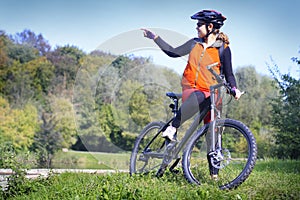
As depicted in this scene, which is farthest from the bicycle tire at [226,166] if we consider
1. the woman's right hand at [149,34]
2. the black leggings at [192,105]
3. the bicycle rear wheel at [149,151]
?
the woman's right hand at [149,34]

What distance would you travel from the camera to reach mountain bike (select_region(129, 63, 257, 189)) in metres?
4.43

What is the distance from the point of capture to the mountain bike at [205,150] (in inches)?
174

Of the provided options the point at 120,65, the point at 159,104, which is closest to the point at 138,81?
the point at 120,65

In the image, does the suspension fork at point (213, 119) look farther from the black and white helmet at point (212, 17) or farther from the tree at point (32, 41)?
the tree at point (32, 41)

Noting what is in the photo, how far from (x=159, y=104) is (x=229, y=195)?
3.25 metres

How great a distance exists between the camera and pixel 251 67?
23891 millimetres

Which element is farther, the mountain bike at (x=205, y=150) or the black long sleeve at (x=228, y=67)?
the black long sleeve at (x=228, y=67)

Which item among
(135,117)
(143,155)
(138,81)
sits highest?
(138,81)

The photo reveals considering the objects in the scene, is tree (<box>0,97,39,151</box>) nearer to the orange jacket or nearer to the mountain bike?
the mountain bike

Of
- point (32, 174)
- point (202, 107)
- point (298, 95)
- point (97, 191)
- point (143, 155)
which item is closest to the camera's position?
point (97, 191)

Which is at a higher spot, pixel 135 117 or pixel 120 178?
pixel 135 117

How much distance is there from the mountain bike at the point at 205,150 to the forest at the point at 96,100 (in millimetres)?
471

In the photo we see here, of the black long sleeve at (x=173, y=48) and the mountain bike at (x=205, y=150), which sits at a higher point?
the black long sleeve at (x=173, y=48)

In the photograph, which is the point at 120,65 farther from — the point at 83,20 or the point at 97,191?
the point at 83,20
